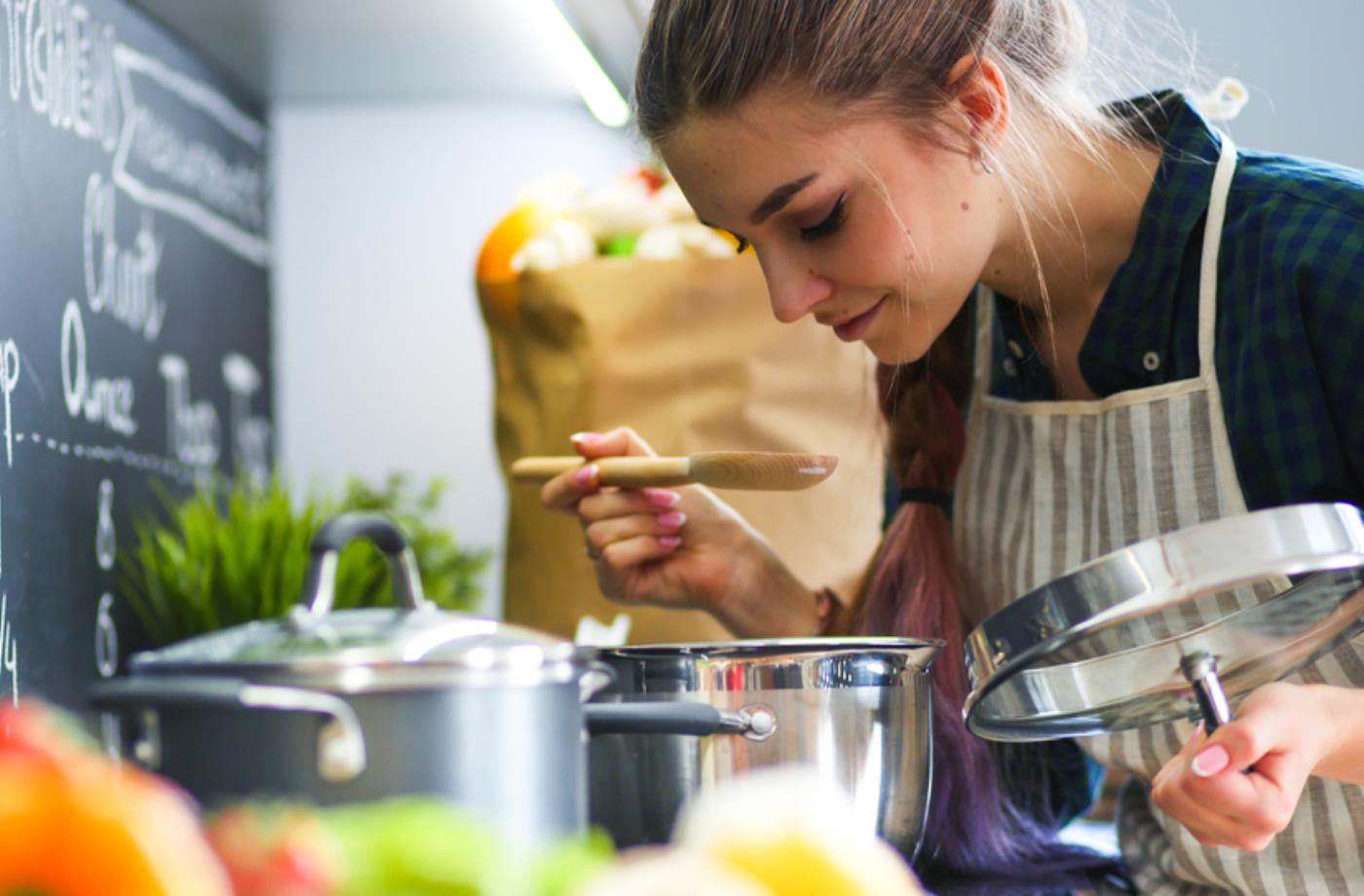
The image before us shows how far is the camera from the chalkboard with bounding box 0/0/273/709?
1240 mm

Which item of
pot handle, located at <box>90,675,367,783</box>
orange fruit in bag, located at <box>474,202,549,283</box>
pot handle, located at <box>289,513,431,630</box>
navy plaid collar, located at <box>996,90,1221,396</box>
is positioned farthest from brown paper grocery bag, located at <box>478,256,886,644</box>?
pot handle, located at <box>90,675,367,783</box>

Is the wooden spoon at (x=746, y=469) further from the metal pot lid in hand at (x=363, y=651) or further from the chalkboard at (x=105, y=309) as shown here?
the chalkboard at (x=105, y=309)

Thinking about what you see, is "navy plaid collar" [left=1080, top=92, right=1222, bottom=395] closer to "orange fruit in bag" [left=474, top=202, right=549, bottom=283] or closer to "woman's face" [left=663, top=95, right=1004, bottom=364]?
"woman's face" [left=663, top=95, right=1004, bottom=364]

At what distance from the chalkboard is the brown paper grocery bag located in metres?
0.43

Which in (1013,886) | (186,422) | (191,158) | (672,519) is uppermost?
(191,158)

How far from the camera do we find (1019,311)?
1.08m

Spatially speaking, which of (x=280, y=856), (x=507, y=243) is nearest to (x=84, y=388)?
(x=507, y=243)

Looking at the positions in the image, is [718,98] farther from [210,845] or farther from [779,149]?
[210,845]

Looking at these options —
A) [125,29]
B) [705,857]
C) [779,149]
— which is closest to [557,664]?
[705,857]

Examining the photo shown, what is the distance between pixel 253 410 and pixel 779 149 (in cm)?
125

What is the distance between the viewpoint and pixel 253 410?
1935 millimetres

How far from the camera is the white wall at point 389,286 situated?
2.01 metres

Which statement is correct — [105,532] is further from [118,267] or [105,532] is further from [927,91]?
[927,91]

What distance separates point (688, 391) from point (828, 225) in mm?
529
